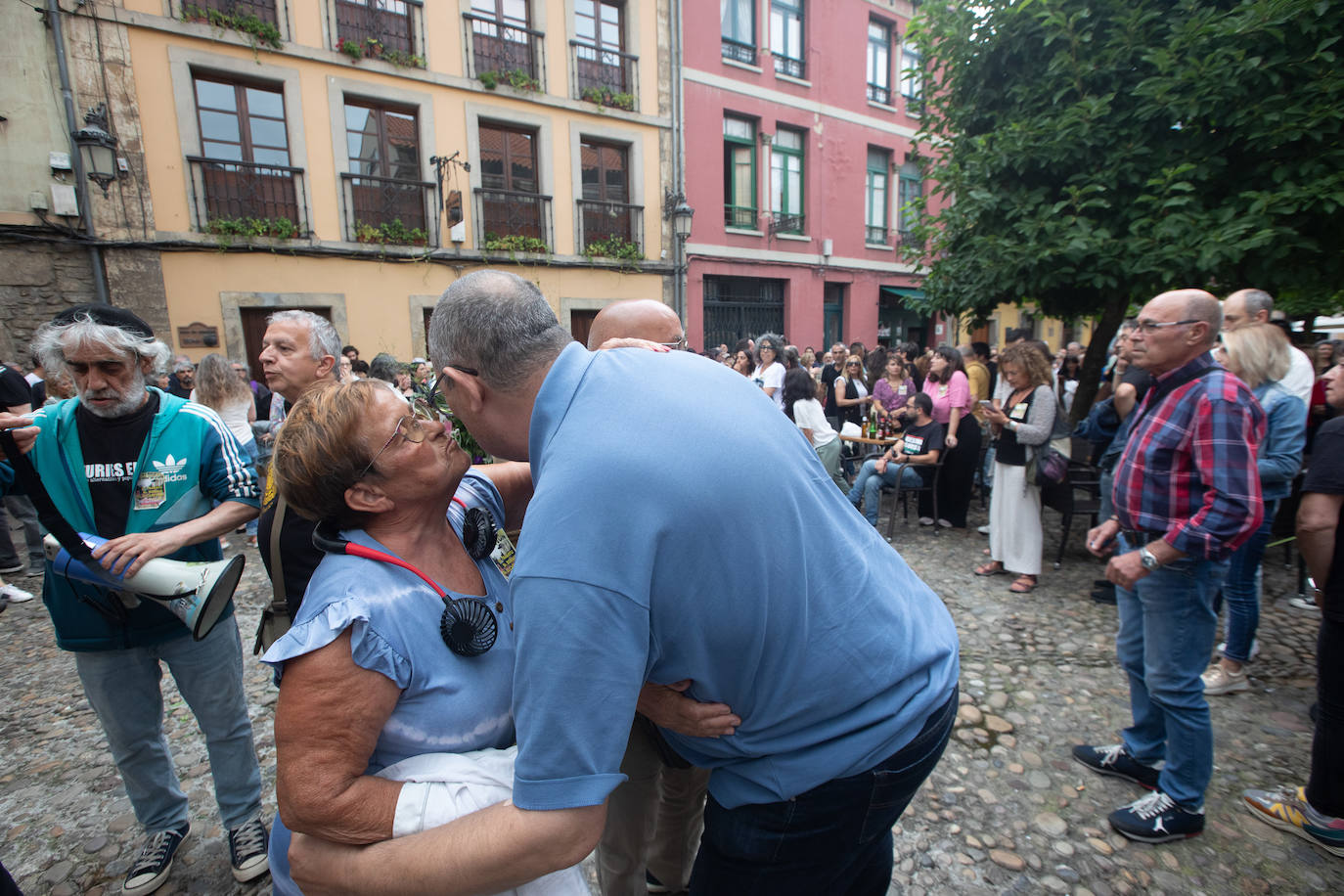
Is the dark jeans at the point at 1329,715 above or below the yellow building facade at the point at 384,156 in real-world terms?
below

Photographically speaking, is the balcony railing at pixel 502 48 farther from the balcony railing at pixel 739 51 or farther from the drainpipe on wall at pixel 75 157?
the drainpipe on wall at pixel 75 157

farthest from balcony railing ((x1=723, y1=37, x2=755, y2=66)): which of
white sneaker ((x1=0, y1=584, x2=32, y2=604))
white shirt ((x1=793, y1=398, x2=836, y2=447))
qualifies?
white sneaker ((x1=0, y1=584, x2=32, y2=604))

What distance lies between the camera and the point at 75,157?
9.64 meters

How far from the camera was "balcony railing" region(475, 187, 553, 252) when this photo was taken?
13.1m

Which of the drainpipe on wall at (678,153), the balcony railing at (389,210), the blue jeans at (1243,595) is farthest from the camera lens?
the drainpipe on wall at (678,153)

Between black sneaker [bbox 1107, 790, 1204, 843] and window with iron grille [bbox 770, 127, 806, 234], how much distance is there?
51.1ft

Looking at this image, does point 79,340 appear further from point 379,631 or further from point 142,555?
point 379,631

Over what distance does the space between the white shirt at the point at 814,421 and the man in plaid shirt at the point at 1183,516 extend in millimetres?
3630

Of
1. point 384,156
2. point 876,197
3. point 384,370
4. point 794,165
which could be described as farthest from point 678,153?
point 384,370

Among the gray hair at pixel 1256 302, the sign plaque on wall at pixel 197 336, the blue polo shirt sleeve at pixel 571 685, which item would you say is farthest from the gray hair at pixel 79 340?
the sign plaque on wall at pixel 197 336

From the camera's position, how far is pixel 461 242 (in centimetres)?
1277

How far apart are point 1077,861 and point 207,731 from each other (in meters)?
3.31

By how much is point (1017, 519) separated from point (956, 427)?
1632mm

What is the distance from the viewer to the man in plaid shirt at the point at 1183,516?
7.41ft
